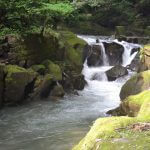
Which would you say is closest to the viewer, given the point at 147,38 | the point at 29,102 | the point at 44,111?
the point at 44,111

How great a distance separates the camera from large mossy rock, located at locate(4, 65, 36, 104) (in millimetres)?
17297

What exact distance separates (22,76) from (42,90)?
147cm

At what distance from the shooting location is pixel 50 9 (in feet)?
63.6

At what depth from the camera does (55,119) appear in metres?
15.2

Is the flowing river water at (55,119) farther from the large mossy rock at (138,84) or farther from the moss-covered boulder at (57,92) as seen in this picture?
the large mossy rock at (138,84)

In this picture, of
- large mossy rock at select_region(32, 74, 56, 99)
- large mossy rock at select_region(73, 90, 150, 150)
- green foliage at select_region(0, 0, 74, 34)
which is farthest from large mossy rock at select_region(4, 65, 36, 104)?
large mossy rock at select_region(73, 90, 150, 150)

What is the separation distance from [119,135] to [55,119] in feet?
28.6

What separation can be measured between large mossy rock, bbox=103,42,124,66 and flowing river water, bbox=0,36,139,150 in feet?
16.5

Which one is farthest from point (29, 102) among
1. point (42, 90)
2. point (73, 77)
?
point (73, 77)

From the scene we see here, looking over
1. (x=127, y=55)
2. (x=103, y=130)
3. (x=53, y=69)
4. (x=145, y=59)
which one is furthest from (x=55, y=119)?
(x=127, y=55)

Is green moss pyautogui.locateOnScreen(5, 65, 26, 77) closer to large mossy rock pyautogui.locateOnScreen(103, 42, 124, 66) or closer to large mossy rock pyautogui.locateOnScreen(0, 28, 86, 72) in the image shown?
large mossy rock pyautogui.locateOnScreen(0, 28, 86, 72)

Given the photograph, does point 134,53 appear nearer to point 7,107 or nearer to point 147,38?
point 147,38

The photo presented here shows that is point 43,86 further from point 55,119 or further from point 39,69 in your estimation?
point 55,119

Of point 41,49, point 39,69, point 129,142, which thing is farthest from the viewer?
point 41,49
